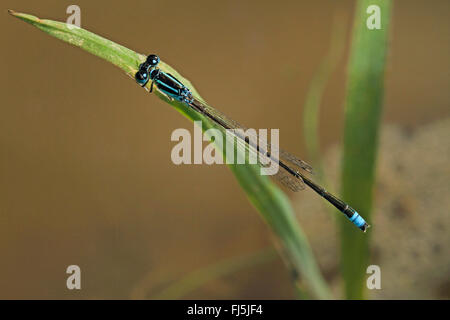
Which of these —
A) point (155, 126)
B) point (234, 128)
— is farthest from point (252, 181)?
point (155, 126)

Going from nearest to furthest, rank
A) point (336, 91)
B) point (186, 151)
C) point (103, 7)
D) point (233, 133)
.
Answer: point (233, 133), point (103, 7), point (186, 151), point (336, 91)

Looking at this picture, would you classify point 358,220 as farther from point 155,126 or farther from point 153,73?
point 155,126

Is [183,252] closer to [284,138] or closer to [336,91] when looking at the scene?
[284,138]

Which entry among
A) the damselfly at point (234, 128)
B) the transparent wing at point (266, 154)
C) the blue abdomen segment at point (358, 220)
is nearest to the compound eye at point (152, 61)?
the damselfly at point (234, 128)

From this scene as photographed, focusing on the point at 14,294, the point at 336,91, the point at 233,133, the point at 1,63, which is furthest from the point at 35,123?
the point at 336,91

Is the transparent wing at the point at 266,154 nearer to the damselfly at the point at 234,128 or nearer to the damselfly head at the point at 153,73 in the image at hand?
the damselfly at the point at 234,128

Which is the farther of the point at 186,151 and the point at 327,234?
the point at 327,234

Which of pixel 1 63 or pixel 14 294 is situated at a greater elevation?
pixel 1 63
